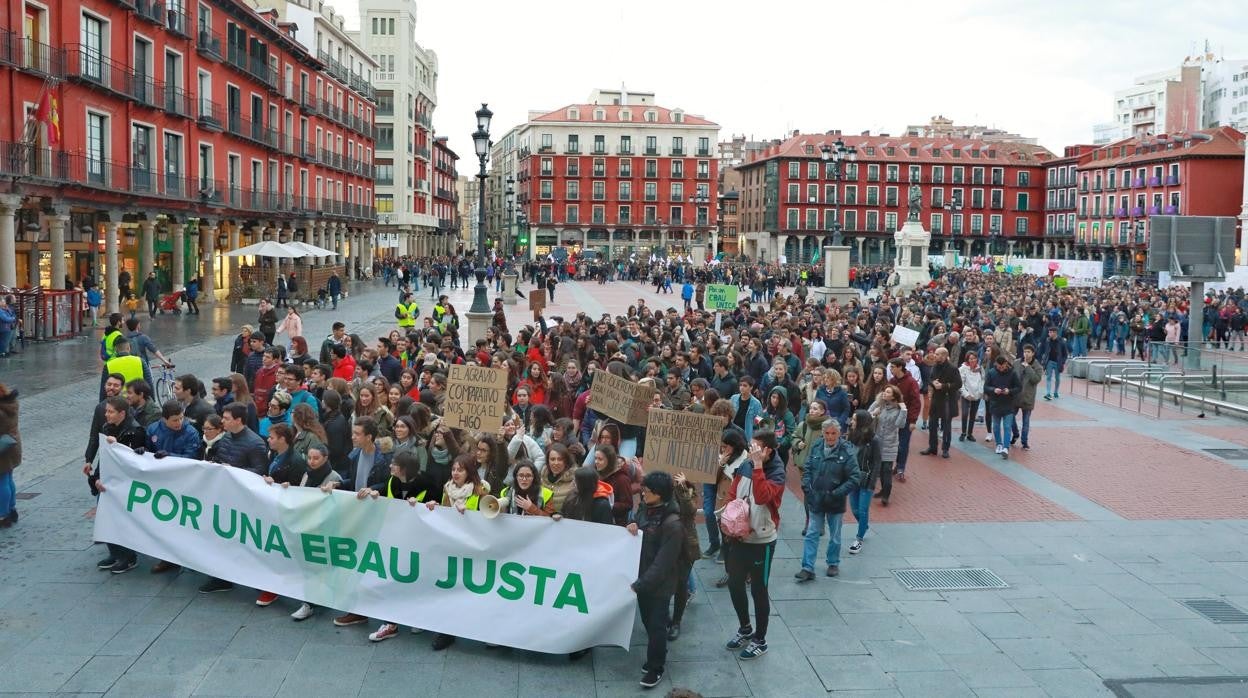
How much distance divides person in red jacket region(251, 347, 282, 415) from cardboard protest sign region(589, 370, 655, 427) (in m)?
3.84

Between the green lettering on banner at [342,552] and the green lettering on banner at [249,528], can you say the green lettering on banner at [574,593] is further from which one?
the green lettering on banner at [249,528]

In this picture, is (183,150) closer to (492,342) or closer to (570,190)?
(492,342)

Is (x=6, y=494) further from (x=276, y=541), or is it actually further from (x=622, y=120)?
(x=622, y=120)

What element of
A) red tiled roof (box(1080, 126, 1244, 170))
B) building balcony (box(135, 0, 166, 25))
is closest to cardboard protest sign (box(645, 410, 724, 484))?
building balcony (box(135, 0, 166, 25))

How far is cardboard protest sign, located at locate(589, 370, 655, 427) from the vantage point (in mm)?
9609

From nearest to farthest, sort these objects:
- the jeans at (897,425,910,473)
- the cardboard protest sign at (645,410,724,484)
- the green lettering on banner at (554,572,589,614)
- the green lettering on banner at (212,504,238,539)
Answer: the green lettering on banner at (554,572,589,614), the cardboard protest sign at (645,410,724,484), the green lettering on banner at (212,504,238,539), the jeans at (897,425,910,473)

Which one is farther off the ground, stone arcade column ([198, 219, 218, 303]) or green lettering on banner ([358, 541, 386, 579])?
stone arcade column ([198, 219, 218, 303])

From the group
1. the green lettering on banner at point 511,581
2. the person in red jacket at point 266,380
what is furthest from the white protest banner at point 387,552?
the person in red jacket at point 266,380

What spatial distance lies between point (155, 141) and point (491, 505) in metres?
30.9

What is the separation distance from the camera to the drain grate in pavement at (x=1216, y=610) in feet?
25.4

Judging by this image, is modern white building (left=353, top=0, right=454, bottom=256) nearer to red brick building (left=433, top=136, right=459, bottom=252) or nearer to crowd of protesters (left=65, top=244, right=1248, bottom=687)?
red brick building (left=433, top=136, right=459, bottom=252)

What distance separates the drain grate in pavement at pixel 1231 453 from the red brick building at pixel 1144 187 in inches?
2153

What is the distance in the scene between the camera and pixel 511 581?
6.86m

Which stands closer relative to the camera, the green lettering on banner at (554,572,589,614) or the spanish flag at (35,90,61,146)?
the green lettering on banner at (554,572,589,614)
